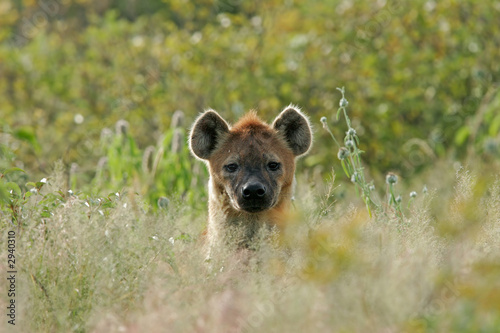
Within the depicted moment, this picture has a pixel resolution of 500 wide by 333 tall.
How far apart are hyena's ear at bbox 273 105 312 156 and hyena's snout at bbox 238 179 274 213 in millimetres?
765

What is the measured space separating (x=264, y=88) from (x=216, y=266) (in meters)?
5.93

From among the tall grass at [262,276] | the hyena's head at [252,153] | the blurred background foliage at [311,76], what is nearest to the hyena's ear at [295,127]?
the hyena's head at [252,153]

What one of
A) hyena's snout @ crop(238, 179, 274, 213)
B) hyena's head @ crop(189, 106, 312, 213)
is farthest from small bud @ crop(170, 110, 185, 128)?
hyena's snout @ crop(238, 179, 274, 213)

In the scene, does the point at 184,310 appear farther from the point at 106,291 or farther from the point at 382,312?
the point at 382,312

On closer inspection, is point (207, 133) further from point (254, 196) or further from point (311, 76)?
point (311, 76)

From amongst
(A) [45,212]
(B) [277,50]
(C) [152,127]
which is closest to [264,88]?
(B) [277,50]

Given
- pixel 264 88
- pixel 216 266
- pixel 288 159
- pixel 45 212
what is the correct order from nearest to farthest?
pixel 216 266
pixel 45 212
pixel 288 159
pixel 264 88

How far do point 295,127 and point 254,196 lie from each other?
0.94 m

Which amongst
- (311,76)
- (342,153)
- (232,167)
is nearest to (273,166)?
(232,167)

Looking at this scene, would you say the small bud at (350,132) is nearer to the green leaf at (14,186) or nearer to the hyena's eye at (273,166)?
the hyena's eye at (273,166)

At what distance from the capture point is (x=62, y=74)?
10.5m

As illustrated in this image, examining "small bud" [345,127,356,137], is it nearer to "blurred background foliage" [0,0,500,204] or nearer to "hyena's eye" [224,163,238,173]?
"hyena's eye" [224,163,238,173]

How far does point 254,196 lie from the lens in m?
4.52

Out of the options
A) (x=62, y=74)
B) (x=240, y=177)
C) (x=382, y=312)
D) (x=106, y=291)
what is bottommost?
(x=106, y=291)
